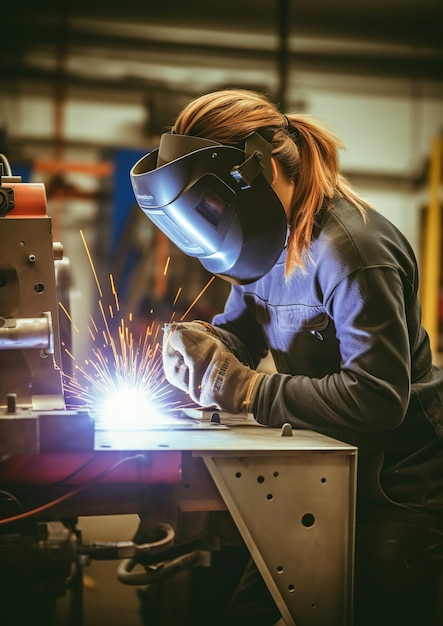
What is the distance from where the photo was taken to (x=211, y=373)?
5.19 feet

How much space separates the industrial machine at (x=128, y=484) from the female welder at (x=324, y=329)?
144mm

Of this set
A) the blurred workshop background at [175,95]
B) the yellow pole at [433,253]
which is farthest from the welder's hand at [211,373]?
the yellow pole at [433,253]

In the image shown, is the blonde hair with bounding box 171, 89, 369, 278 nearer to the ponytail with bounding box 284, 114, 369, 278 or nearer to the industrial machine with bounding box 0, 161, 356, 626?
the ponytail with bounding box 284, 114, 369, 278

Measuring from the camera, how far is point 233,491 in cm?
130

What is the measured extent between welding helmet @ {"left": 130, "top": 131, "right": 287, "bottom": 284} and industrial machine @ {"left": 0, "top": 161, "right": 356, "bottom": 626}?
0.25 metres

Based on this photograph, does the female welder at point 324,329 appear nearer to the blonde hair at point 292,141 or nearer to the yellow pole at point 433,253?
the blonde hair at point 292,141

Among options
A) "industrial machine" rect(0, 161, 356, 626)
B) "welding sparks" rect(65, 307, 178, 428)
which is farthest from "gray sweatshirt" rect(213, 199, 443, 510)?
"welding sparks" rect(65, 307, 178, 428)

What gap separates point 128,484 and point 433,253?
4.70m

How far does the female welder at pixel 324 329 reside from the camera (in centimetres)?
146

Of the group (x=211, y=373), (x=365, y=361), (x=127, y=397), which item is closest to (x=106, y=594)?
(x=127, y=397)

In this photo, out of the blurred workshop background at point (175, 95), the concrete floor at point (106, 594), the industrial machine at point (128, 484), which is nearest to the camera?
the industrial machine at point (128, 484)

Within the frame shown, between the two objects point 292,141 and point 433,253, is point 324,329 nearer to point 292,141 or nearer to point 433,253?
point 292,141

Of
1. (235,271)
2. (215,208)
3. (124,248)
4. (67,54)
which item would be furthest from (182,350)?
(67,54)

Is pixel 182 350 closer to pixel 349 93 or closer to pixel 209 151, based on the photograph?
pixel 209 151
